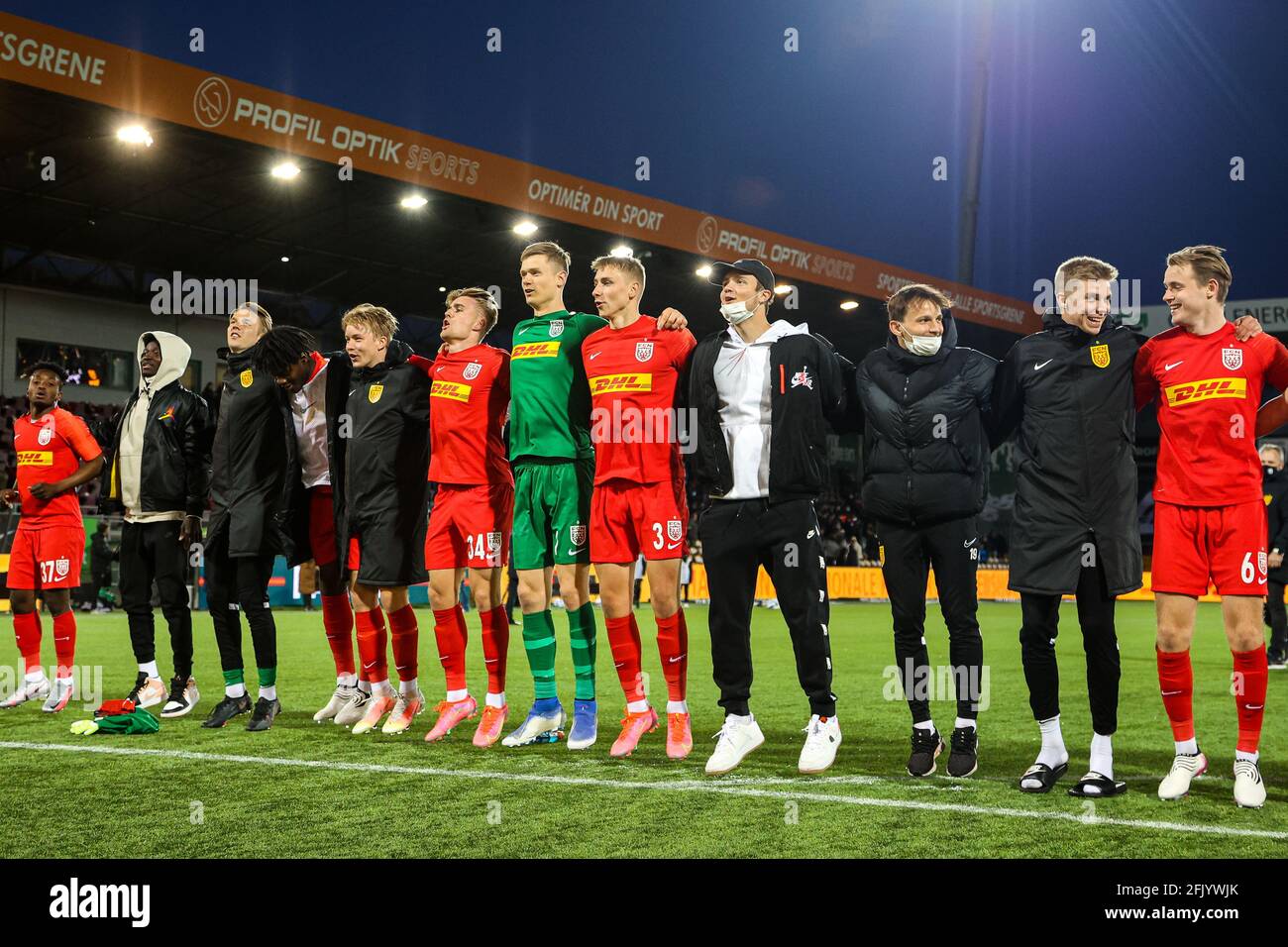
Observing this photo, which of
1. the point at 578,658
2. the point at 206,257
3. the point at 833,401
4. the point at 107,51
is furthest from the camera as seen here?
the point at 206,257

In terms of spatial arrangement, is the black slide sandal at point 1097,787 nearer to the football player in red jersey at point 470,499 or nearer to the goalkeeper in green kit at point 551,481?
the goalkeeper in green kit at point 551,481

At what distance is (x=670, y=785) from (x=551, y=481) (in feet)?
5.61

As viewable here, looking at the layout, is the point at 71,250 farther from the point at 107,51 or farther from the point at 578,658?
the point at 578,658

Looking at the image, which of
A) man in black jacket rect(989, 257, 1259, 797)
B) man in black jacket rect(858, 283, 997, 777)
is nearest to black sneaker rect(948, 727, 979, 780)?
man in black jacket rect(858, 283, 997, 777)

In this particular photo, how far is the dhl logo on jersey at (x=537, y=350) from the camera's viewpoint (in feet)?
21.1

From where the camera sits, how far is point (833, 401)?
19.5 feet

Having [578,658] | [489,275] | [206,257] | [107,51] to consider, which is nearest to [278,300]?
[206,257]

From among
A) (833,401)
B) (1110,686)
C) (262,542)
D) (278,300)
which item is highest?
(278,300)

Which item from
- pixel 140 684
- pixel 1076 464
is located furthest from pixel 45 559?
pixel 1076 464

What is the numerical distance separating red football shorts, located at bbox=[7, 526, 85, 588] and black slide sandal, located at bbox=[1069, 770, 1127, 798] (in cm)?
634

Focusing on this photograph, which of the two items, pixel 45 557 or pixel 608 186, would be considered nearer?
pixel 45 557

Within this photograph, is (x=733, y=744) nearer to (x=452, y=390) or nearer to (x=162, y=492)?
(x=452, y=390)

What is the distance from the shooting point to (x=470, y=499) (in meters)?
6.72

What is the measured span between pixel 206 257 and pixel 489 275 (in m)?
6.14
